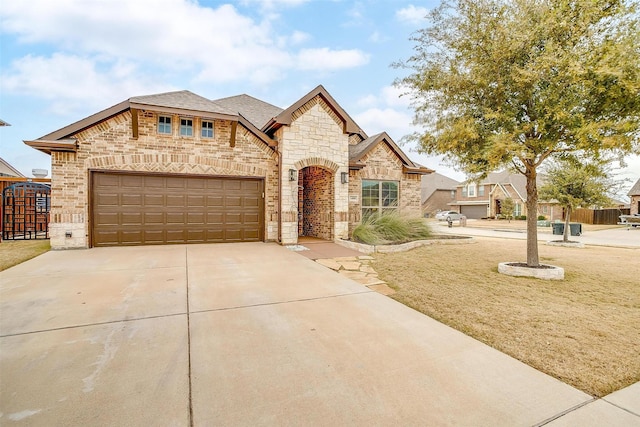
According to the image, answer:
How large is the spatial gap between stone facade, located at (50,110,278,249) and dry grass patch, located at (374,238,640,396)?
20.2ft

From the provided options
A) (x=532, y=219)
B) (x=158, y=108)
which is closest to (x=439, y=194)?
(x=532, y=219)

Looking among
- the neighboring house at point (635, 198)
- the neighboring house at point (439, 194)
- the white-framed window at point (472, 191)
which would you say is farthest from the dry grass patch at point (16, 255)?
the neighboring house at point (635, 198)

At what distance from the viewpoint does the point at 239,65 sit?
1549 centimetres

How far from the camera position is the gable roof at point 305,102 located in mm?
10008

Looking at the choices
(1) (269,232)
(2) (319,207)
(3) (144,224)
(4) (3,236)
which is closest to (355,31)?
(2) (319,207)

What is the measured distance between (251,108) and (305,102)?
6.11 metres

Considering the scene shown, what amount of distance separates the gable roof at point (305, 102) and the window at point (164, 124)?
334 centimetres

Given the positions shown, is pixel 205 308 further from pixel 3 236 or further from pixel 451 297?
pixel 3 236

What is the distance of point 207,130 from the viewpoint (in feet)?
32.7

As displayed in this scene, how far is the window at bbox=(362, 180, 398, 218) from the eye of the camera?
41.6 ft

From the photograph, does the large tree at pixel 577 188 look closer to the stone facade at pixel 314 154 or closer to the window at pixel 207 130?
the stone facade at pixel 314 154

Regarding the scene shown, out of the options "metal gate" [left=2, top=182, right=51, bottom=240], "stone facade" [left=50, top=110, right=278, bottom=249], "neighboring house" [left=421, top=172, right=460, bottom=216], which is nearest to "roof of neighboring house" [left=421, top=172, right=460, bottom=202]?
"neighboring house" [left=421, top=172, right=460, bottom=216]

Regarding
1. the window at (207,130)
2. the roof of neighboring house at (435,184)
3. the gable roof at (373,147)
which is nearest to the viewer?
the window at (207,130)

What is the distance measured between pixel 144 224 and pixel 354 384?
366 inches
